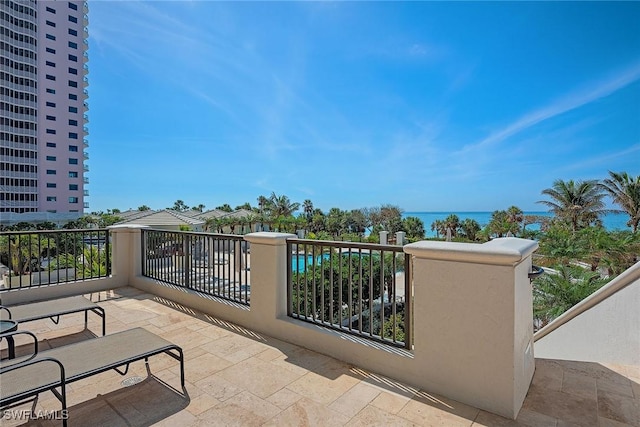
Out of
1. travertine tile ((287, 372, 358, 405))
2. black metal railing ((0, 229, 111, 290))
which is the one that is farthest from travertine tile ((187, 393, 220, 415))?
black metal railing ((0, 229, 111, 290))

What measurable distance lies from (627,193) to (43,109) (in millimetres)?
58748

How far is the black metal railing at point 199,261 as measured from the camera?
4.07m

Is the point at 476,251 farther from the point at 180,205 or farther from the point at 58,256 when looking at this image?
the point at 180,205

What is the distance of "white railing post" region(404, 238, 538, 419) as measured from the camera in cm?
199

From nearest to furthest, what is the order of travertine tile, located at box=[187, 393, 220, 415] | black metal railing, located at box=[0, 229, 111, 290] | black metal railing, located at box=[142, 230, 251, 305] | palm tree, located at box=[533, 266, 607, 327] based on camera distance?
travertine tile, located at box=[187, 393, 220, 415], black metal railing, located at box=[142, 230, 251, 305], black metal railing, located at box=[0, 229, 111, 290], palm tree, located at box=[533, 266, 607, 327]

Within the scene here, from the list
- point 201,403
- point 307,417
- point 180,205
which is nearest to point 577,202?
point 307,417

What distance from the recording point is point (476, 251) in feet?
6.77

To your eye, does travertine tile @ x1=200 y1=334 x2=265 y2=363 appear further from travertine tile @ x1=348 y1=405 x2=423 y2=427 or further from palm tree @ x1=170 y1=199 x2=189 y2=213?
palm tree @ x1=170 y1=199 x2=189 y2=213

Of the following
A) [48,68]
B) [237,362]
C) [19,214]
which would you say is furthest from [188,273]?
[48,68]

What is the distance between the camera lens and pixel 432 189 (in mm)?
71312

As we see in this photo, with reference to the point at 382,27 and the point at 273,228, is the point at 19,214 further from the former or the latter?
the point at 382,27

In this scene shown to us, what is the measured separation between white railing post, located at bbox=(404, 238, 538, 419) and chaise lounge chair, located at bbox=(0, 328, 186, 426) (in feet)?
6.19

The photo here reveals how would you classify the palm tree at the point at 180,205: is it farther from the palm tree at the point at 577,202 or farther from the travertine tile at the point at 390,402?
the travertine tile at the point at 390,402

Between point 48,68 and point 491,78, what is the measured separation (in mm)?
52124
